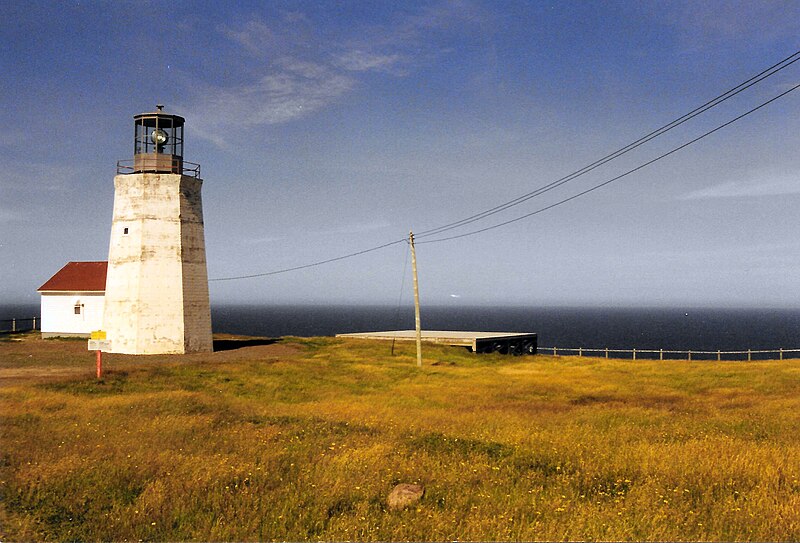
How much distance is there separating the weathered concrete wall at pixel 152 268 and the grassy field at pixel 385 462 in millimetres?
10988

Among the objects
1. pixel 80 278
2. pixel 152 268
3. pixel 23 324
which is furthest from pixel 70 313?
pixel 23 324

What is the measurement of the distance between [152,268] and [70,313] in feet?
55.1

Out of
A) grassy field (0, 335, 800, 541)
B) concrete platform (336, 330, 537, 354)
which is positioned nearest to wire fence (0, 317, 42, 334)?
concrete platform (336, 330, 537, 354)

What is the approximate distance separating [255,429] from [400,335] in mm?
43995

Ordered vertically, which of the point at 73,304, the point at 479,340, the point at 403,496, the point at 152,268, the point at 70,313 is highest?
the point at 152,268

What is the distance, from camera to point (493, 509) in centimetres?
1047

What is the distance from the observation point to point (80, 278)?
5184cm

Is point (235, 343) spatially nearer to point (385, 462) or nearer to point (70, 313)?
point (70, 313)

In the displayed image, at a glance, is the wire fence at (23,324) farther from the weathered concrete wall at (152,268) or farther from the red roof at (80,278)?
the weathered concrete wall at (152,268)

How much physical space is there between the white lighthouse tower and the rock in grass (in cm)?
3090

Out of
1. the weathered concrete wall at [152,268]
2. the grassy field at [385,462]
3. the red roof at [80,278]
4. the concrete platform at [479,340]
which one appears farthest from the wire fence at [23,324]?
the grassy field at [385,462]

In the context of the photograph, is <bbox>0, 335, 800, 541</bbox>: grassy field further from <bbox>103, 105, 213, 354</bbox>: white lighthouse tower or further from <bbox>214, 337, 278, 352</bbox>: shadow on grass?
<bbox>214, 337, 278, 352</bbox>: shadow on grass

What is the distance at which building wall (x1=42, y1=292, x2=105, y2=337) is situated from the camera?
5000cm

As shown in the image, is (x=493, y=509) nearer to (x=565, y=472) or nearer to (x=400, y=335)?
(x=565, y=472)
